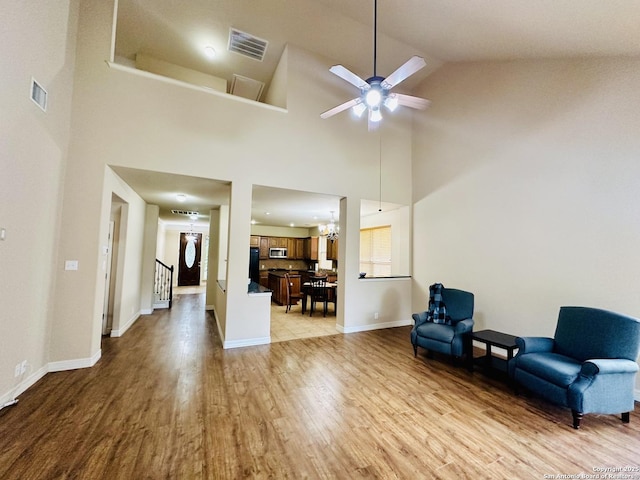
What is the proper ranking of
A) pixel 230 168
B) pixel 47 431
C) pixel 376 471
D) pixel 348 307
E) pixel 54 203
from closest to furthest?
pixel 376 471, pixel 47 431, pixel 54 203, pixel 230 168, pixel 348 307

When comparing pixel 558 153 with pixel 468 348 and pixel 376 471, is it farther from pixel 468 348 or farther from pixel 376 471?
pixel 376 471

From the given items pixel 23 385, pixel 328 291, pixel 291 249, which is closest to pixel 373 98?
pixel 328 291

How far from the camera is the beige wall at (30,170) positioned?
2242 mm

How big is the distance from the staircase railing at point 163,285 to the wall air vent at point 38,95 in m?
4.88

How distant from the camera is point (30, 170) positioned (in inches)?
99.8

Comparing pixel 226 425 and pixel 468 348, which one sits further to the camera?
pixel 468 348

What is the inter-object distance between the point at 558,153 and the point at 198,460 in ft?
16.6

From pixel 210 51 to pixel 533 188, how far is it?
5.98 metres

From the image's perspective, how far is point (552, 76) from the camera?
11.5ft

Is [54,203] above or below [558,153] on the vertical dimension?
below

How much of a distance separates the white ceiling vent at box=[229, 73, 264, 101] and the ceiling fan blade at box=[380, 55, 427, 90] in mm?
4249

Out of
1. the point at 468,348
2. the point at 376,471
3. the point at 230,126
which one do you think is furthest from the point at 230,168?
the point at 468,348

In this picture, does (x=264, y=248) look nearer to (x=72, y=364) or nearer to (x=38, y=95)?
(x=72, y=364)

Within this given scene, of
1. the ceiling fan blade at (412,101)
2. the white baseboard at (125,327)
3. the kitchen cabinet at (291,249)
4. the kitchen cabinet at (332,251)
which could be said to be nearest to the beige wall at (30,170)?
the white baseboard at (125,327)
